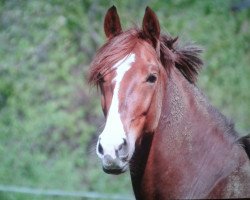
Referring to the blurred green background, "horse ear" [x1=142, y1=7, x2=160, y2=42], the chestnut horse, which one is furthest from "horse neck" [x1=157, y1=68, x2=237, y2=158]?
the blurred green background

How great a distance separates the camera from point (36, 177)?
16.0 ft

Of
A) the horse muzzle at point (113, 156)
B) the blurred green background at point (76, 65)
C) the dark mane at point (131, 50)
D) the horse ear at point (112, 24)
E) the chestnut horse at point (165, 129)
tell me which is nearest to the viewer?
the horse muzzle at point (113, 156)

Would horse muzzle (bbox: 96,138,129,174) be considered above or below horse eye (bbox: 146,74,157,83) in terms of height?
below

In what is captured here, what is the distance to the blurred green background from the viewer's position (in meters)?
5.56

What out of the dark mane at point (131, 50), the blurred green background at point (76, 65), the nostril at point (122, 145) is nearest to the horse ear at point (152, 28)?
the dark mane at point (131, 50)

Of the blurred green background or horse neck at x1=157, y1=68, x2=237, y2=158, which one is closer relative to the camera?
horse neck at x1=157, y1=68, x2=237, y2=158

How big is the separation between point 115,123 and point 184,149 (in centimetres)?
28

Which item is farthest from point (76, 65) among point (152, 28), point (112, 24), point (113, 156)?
point (113, 156)

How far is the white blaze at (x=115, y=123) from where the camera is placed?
2006 millimetres

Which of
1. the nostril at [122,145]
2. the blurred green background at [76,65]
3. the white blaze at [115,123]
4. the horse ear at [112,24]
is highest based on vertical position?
the horse ear at [112,24]

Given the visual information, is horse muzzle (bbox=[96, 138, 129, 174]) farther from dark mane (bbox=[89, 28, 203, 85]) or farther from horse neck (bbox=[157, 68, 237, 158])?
dark mane (bbox=[89, 28, 203, 85])

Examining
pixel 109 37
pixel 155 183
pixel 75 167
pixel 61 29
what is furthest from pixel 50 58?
pixel 155 183

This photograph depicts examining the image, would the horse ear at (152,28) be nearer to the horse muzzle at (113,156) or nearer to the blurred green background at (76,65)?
the horse muzzle at (113,156)

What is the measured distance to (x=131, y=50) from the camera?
7.51 ft
